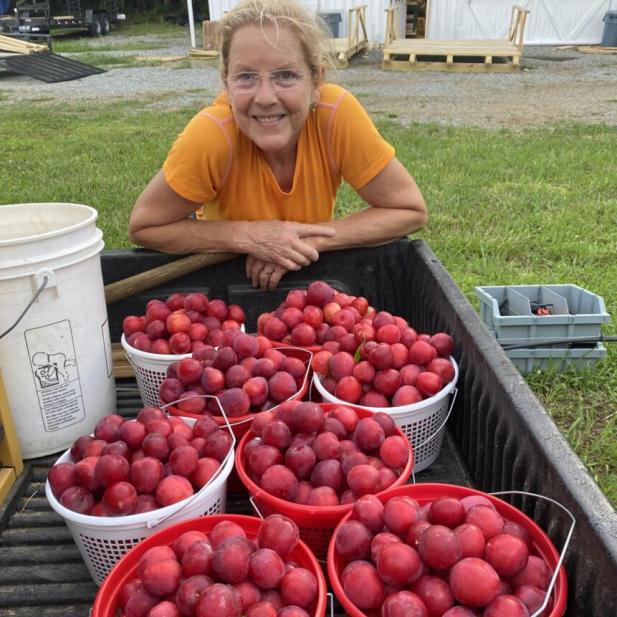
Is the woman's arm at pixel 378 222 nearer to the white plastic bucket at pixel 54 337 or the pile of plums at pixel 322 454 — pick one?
the white plastic bucket at pixel 54 337

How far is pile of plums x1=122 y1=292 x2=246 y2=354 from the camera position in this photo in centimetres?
191

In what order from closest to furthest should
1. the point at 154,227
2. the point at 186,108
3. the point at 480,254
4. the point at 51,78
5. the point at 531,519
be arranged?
1. the point at 531,519
2. the point at 154,227
3. the point at 480,254
4. the point at 186,108
5. the point at 51,78

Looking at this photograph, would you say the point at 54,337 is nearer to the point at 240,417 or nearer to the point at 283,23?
the point at 240,417

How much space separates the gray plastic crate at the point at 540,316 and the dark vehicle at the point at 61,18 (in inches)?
691

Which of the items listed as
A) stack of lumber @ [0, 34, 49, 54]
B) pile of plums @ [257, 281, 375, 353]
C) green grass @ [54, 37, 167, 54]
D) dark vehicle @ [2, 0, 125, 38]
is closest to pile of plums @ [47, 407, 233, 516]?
pile of plums @ [257, 281, 375, 353]

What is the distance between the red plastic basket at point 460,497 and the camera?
3.53ft

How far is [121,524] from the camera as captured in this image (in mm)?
1244

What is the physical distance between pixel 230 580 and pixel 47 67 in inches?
580

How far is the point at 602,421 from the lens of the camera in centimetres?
271

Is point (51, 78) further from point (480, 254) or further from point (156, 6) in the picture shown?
point (156, 6)

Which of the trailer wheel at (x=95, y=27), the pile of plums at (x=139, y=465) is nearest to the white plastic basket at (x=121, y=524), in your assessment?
the pile of plums at (x=139, y=465)

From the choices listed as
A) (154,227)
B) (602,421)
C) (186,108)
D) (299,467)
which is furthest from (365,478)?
(186,108)

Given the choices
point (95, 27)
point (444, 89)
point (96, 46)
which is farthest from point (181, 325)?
point (95, 27)

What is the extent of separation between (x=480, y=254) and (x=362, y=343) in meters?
2.72
